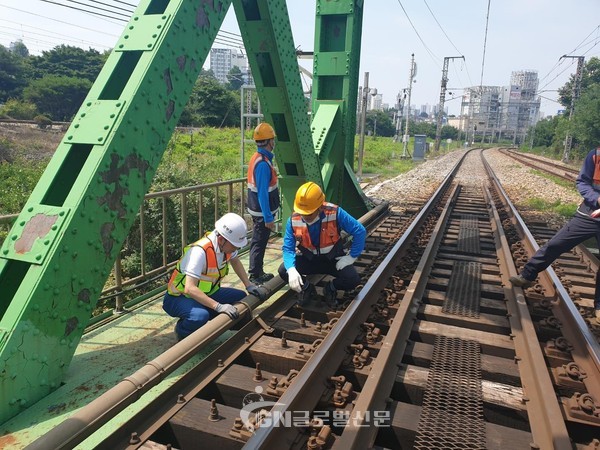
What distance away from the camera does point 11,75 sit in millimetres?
58781

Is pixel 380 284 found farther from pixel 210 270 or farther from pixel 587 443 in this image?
pixel 587 443

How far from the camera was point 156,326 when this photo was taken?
13.8 feet

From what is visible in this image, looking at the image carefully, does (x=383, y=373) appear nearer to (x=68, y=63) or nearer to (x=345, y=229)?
(x=345, y=229)

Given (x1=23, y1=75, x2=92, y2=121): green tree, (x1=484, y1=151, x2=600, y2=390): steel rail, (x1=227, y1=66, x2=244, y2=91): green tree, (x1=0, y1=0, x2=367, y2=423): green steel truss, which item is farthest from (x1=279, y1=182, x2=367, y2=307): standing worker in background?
(x1=23, y1=75, x2=92, y2=121): green tree

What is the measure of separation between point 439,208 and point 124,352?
8.63 metres

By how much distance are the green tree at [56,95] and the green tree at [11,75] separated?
26.4 feet

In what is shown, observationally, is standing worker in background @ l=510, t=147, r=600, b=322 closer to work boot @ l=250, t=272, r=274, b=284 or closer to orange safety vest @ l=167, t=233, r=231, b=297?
work boot @ l=250, t=272, r=274, b=284

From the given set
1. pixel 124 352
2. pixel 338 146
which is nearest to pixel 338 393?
pixel 124 352

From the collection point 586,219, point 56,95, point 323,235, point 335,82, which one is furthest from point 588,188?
point 56,95

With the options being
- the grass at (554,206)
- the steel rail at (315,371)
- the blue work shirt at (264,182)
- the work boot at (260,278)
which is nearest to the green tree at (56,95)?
the grass at (554,206)

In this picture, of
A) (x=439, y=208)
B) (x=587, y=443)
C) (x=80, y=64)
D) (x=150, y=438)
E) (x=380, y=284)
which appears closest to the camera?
(x=150, y=438)

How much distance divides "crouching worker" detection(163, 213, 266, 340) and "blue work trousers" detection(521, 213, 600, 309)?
10.8 ft

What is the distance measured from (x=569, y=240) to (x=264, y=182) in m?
3.40

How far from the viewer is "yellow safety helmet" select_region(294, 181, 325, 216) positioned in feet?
13.7
